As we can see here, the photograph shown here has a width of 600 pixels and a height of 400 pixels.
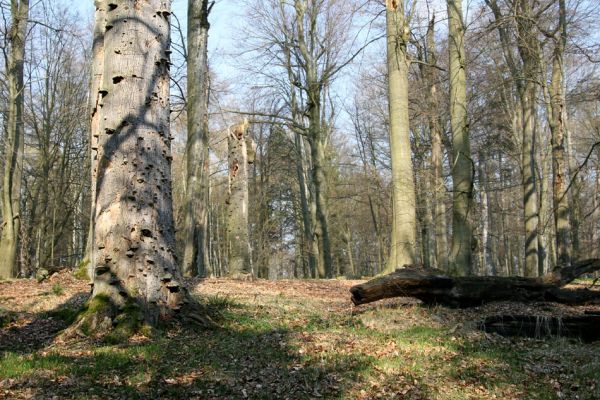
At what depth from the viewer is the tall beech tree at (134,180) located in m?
6.11

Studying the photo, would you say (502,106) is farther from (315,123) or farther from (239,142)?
→ (239,142)

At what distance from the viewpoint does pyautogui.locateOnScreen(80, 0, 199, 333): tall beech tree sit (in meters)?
6.11

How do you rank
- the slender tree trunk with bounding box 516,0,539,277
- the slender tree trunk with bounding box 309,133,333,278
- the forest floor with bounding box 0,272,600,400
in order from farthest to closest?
the slender tree trunk with bounding box 309,133,333,278, the slender tree trunk with bounding box 516,0,539,277, the forest floor with bounding box 0,272,600,400

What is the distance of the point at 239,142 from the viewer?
45.5 ft

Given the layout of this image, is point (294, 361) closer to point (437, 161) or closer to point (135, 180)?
point (135, 180)

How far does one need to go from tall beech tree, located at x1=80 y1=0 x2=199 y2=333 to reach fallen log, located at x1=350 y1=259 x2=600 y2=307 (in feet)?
12.1

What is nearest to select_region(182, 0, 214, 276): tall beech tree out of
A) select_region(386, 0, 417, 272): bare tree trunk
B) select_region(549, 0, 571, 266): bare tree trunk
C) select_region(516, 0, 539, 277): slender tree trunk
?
A: select_region(386, 0, 417, 272): bare tree trunk

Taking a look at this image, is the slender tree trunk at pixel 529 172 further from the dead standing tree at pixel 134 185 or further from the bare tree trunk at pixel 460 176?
the dead standing tree at pixel 134 185

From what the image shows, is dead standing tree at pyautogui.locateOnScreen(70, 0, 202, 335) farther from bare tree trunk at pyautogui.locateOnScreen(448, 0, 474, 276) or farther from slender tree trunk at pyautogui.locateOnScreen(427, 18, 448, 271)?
slender tree trunk at pyautogui.locateOnScreen(427, 18, 448, 271)

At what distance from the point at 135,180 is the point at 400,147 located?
7.95 m

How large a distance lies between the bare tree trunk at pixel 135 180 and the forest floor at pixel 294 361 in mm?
541

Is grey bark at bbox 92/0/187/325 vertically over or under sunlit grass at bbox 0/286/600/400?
over

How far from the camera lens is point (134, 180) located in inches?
248

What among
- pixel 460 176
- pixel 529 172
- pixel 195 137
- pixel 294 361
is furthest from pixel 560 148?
pixel 294 361
